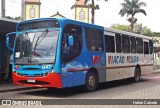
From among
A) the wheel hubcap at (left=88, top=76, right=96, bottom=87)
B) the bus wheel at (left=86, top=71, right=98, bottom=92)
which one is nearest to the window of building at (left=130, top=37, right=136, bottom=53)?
the bus wheel at (left=86, top=71, right=98, bottom=92)

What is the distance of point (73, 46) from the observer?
13.5 m

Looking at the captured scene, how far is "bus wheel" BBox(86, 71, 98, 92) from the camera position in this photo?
1461 centimetres

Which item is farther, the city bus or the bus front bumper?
the city bus

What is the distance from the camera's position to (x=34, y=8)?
292 ft

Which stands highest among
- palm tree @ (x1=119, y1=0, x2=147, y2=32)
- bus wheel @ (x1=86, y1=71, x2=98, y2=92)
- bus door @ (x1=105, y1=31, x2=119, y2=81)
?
palm tree @ (x1=119, y1=0, x2=147, y2=32)

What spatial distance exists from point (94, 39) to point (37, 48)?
3307mm

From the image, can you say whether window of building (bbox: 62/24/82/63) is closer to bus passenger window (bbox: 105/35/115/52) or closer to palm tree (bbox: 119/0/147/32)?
bus passenger window (bbox: 105/35/115/52)

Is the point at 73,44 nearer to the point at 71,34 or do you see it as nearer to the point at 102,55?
→ the point at 71,34

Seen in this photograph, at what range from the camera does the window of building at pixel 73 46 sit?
12.9m

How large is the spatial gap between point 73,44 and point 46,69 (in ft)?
5.30

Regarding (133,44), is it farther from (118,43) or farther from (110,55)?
(110,55)

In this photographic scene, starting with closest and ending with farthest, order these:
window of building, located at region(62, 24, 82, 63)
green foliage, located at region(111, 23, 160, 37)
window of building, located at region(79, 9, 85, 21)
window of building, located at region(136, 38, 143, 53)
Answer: window of building, located at region(62, 24, 82, 63) → window of building, located at region(136, 38, 143, 53) → window of building, located at region(79, 9, 85, 21) → green foliage, located at region(111, 23, 160, 37)

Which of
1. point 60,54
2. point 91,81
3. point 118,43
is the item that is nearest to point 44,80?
point 60,54

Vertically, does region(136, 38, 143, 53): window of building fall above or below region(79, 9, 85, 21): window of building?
below
